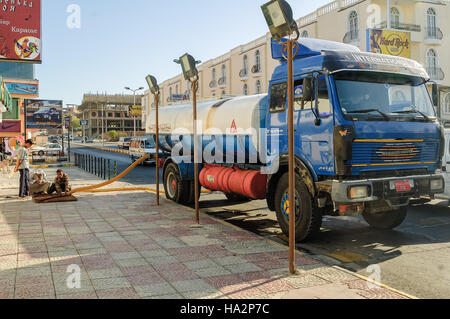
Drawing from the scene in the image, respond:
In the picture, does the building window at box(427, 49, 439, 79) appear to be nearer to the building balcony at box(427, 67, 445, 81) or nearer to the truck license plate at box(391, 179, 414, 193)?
the building balcony at box(427, 67, 445, 81)

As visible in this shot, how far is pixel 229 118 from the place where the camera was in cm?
994

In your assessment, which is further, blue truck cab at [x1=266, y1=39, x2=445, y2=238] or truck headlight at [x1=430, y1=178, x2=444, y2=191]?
truck headlight at [x1=430, y1=178, x2=444, y2=191]

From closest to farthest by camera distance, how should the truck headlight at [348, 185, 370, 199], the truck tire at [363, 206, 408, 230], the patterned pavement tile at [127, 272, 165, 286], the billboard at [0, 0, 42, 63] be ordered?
the patterned pavement tile at [127, 272, 165, 286]
the truck headlight at [348, 185, 370, 199]
the truck tire at [363, 206, 408, 230]
the billboard at [0, 0, 42, 63]

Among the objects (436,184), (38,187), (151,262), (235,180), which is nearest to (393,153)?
(436,184)

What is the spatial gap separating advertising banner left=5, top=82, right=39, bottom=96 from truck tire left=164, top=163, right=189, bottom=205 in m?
21.3

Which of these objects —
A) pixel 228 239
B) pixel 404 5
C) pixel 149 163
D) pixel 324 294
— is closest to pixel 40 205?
pixel 228 239

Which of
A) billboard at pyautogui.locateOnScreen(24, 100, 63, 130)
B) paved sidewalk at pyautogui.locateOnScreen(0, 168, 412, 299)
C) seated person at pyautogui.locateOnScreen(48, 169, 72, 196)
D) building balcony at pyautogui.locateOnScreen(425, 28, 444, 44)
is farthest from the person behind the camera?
billboard at pyautogui.locateOnScreen(24, 100, 63, 130)

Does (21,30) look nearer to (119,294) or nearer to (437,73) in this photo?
(119,294)

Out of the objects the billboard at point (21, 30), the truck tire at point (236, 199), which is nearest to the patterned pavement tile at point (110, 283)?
the truck tire at point (236, 199)

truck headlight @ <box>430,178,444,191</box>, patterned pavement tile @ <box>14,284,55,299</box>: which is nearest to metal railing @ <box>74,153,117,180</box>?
patterned pavement tile @ <box>14,284,55,299</box>

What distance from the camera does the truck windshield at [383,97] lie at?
6953 millimetres

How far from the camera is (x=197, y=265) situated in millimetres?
6020

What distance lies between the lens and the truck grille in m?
6.77
